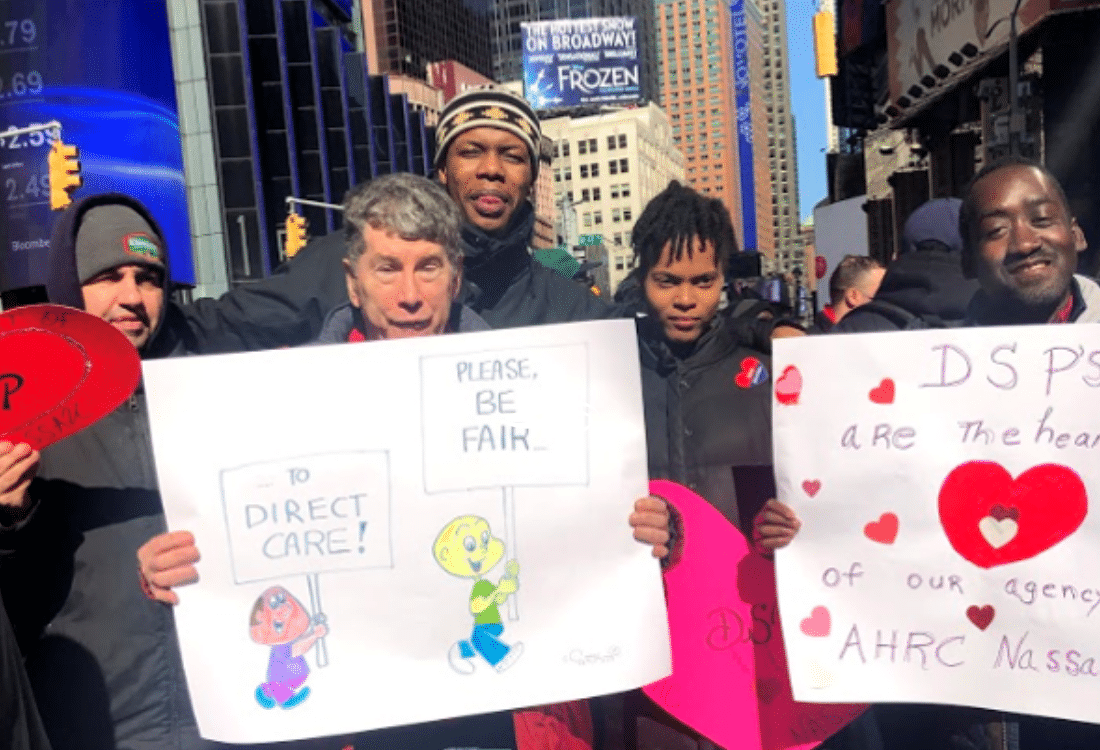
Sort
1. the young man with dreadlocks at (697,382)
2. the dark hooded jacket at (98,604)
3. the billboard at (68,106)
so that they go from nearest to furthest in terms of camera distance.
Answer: the dark hooded jacket at (98,604) → the young man with dreadlocks at (697,382) → the billboard at (68,106)

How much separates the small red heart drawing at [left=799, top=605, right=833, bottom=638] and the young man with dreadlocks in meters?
0.37

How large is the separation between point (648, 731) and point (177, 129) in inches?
1187

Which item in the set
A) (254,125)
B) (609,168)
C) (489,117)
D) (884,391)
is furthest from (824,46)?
(609,168)

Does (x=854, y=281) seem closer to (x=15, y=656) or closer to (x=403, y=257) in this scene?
(x=403, y=257)

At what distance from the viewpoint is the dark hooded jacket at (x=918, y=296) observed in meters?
3.34

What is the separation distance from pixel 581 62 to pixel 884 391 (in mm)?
92257

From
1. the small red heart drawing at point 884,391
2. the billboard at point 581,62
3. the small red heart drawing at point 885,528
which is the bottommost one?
the small red heart drawing at point 885,528

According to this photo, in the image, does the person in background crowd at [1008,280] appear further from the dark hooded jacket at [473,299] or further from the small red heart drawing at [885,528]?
the dark hooded jacket at [473,299]

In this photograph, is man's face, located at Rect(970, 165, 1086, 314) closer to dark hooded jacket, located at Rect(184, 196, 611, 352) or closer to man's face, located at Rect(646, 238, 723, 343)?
man's face, located at Rect(646, 238, 723, 343)

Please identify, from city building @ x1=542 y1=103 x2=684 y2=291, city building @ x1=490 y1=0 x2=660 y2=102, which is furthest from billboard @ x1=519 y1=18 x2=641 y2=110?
city building @ x1=490 y1=0 x2=660 y2=102

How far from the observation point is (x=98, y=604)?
2287 millimetres

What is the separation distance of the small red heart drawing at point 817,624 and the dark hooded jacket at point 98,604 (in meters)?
1.42

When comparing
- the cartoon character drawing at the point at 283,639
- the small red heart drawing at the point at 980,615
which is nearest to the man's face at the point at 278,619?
the cartoon character drawing at the point at 283,639

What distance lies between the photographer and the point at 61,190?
47.3 feet
